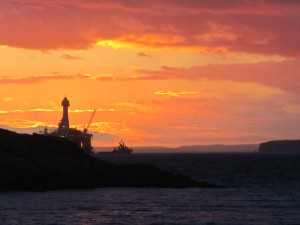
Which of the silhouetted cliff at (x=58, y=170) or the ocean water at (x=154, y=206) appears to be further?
the silhouetted cliff at (x=58, y=170)

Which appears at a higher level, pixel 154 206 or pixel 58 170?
pixel 58 170

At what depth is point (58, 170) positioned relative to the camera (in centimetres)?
10862

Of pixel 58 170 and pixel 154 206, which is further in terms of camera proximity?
pixel 58 170

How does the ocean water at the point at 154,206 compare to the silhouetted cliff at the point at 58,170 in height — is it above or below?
below

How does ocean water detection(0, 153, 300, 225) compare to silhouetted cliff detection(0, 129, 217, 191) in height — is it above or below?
below

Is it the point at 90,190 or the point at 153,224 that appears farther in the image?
the point at 90,190

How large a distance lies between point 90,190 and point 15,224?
130ft

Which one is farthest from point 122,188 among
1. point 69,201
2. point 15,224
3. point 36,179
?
point 15,224

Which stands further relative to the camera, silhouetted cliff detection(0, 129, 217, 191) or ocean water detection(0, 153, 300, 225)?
silhouetted cliff detection(0, 129, 217, 191)

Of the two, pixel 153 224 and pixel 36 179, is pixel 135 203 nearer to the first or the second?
pixel 153 224

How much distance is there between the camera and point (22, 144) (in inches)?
4707

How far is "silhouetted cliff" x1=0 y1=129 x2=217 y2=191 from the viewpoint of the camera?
323ft

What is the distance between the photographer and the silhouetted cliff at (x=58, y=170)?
3878 inches

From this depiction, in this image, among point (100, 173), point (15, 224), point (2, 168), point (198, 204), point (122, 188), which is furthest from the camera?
point (100, 173)
